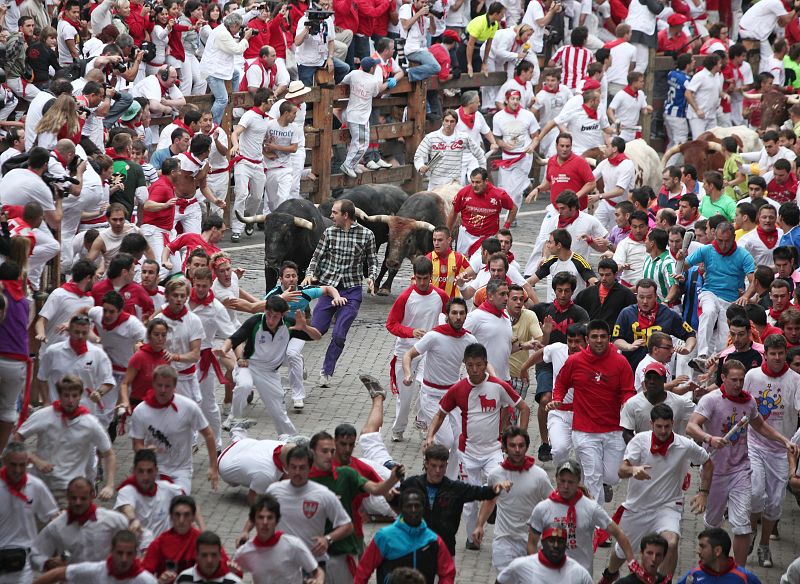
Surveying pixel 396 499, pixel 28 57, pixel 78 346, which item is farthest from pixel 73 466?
pixel 28 57

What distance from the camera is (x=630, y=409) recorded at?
37.0 ft

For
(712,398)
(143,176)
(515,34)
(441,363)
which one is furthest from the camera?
(515,34)

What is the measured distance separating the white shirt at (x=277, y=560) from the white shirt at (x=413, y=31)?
15.5 m

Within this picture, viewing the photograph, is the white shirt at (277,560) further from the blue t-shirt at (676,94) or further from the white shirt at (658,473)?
the blue t-shirt at (676,94)

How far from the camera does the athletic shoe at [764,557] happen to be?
11.4 m

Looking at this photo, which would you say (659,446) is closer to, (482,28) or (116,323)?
(116,323)

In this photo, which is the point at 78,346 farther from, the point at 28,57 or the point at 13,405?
the point at 28,57

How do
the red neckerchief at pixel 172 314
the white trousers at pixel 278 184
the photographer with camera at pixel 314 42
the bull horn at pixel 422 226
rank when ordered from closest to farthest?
the red neckerchief at pixel 172 314, the bull horn at pixel 422 226, the white trousers at pixel 278 184, the photographer with camera at pixel 314 42

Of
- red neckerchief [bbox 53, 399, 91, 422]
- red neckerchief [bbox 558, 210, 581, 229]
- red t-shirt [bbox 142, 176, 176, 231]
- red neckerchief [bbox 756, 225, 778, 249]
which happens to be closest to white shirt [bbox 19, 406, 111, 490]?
red neckerchief [bbox 53, 399, 91, 422]

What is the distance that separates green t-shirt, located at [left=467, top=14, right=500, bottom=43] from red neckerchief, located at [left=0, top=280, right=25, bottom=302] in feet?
47.2

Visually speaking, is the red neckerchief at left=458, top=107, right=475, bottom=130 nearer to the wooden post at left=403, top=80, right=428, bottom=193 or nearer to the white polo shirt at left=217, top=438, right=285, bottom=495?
the wooden post at left=403, top=80, right=428, bottom=193

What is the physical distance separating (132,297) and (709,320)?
5822mm

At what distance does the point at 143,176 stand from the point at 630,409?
6.82 m

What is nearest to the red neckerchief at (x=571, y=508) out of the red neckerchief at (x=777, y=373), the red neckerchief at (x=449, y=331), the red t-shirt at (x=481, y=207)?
the red neckerchief at (x=777, y=373)
